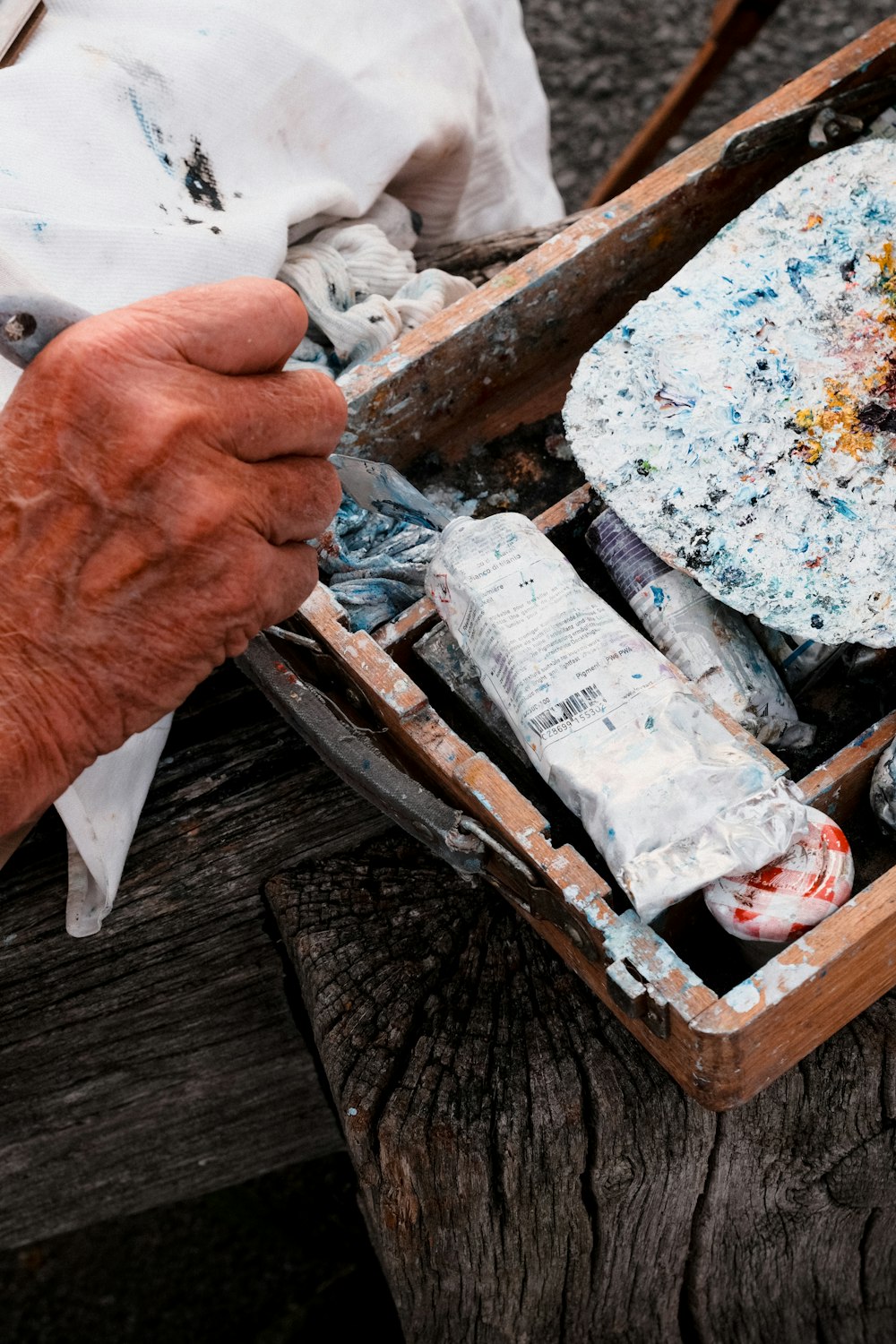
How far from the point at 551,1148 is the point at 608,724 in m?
0.46

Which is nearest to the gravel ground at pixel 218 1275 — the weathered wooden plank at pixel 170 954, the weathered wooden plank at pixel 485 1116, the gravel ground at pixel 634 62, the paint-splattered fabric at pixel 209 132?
the weathered wooden plank at pixel 170 954

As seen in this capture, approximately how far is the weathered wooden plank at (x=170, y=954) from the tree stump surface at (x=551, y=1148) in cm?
7

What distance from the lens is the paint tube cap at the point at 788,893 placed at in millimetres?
954

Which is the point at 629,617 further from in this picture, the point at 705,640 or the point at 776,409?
the point at 776,409

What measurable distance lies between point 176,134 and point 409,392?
416 mm

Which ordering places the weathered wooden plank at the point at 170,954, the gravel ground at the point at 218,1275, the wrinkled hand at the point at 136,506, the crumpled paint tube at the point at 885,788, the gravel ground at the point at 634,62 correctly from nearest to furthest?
the wrinkled hand at the point at 136,506 < the crumpled paint tube at the point at 885,788 < the weathered wooden plank at the point at 170,954 < the gravel ground at the point at 218,1275 < the gravel ground at the point at 634,62

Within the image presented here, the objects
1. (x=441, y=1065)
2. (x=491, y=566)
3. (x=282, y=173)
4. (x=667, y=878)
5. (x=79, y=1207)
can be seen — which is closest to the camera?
(x=667, y=878)

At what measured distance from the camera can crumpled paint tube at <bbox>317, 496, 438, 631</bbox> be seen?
4.03ft

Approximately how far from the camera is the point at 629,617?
1246 millimetres

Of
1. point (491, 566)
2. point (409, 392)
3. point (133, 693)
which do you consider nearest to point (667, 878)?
point (491, 566)

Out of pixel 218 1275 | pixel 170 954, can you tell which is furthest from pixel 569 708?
pixel 218 1275

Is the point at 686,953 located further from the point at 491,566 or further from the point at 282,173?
the point at 282,173

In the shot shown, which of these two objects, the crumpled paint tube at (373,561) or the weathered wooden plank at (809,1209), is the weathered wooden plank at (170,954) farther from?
the weathered wooden plank at (809,1209)

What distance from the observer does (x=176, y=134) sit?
1375 millimetres
